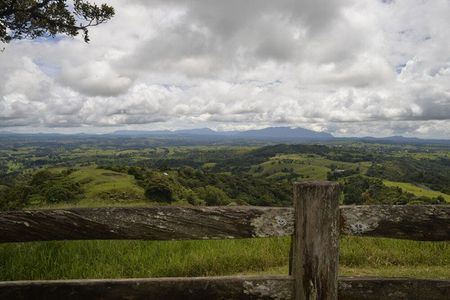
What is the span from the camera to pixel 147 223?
324cm

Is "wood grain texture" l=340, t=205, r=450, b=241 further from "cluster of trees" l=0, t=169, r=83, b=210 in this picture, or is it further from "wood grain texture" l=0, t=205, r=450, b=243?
"cluster of trees" l=0, t=169, r=83, b=210

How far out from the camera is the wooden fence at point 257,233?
3039mm

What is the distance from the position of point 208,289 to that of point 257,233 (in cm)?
62

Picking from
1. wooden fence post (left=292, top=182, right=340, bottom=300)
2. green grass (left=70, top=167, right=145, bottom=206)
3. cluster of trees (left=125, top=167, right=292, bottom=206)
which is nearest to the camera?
wooden fence post (left=292, top=182, right=340, bottom=300)

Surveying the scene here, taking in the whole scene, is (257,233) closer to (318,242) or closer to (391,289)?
(318,242)

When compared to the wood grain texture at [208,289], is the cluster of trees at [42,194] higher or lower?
lower

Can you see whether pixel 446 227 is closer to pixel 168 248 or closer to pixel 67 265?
pixel 168 248

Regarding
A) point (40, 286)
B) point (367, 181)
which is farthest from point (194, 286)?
point (367, 181)

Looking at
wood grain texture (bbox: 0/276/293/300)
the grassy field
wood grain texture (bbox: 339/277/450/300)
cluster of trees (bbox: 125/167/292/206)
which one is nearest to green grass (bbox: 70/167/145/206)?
cluster of trees (bbox: 125/167/292/206)

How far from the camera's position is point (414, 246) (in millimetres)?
8227

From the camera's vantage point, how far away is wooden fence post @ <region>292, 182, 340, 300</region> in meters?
3.02

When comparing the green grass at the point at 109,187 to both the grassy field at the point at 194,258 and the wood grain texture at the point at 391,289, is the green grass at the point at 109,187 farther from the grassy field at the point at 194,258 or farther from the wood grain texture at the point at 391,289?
the wood grain texture at the point at 391,289

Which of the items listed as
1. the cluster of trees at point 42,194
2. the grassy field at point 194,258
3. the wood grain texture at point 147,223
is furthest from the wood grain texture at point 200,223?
the cluster of trees at point 42,194

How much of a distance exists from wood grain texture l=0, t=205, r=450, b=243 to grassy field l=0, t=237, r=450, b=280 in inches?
122
